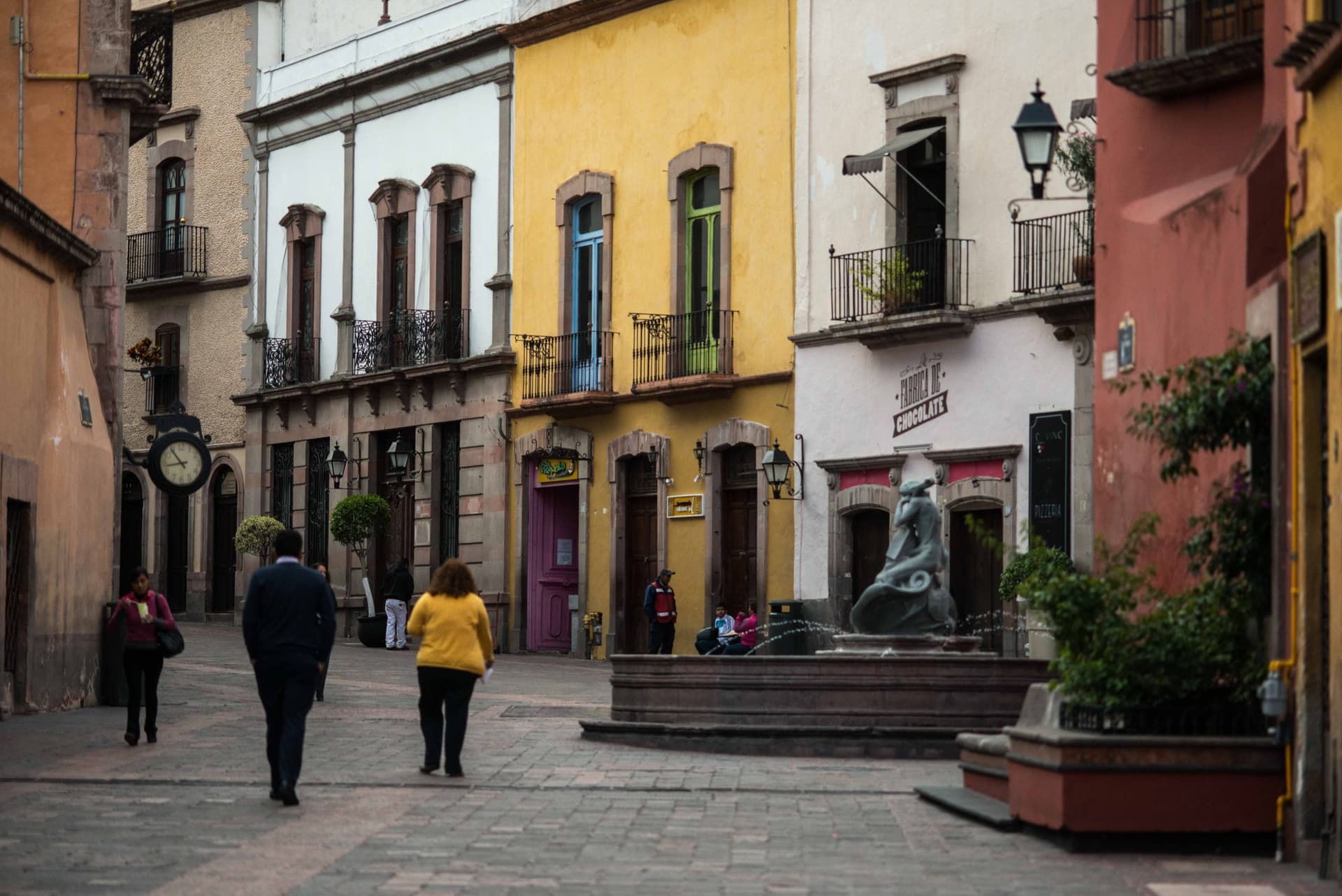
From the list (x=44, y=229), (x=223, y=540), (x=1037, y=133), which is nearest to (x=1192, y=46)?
(x=1037, y=133)

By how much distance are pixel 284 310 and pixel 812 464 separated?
14.7m

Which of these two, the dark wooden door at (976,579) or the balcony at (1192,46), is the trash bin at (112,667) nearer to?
the dark wooden door at (976,579)

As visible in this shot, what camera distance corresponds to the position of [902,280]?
29.3 meters

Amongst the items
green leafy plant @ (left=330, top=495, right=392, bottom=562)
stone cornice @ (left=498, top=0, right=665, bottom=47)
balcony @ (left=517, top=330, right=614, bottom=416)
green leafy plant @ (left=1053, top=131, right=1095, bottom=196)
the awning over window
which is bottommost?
green leafy plant @ (left=330, top=495, right=392, bottom=562)

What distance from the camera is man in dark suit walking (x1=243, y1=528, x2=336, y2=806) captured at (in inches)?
541

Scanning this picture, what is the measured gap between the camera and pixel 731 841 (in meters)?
11.7

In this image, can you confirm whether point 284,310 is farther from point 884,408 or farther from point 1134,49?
point 1134,49

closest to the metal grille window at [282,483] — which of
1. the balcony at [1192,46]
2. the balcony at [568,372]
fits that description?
the balcony at [568,372]

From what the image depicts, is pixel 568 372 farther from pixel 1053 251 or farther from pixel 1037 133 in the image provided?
pixel 1037 133

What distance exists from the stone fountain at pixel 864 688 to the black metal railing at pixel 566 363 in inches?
637

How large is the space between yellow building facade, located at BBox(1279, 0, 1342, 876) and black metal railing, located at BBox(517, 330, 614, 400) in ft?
79.7

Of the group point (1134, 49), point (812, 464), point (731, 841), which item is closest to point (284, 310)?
point (812, 464)

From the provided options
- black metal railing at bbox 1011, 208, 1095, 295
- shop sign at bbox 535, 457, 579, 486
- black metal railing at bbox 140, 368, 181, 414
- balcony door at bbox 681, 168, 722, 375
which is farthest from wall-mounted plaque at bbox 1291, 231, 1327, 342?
black metal railing at bbox 140, 368, 181, 414

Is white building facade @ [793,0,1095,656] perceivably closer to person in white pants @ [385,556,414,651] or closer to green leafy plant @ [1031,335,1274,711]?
person in white pants @ [385,556,414,651]
